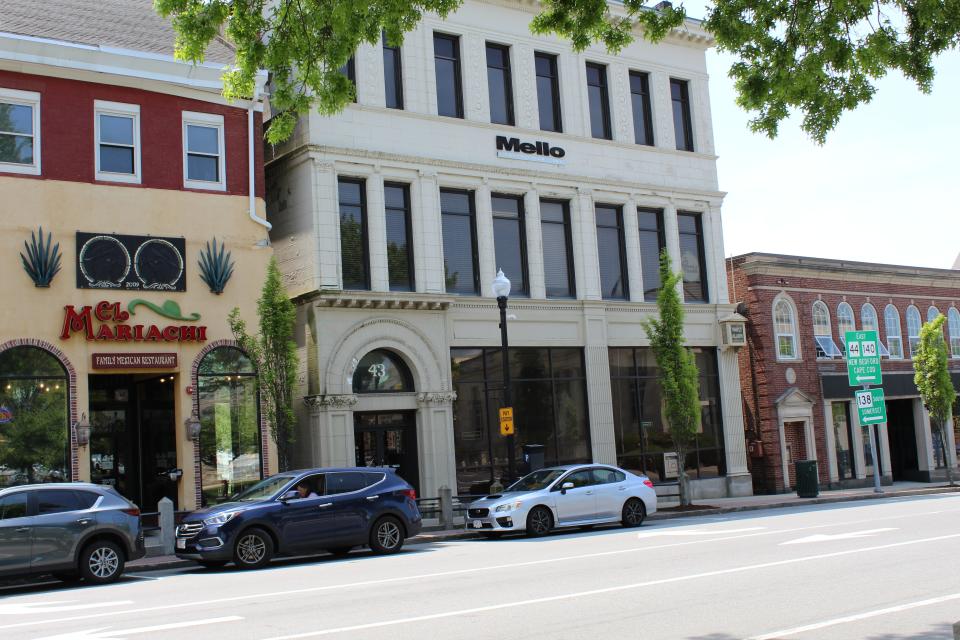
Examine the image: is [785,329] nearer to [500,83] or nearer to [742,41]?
[500,83]

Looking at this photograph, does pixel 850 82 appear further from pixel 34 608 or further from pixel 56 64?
pixel 56 64

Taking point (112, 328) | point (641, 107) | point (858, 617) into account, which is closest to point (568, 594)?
point (858, 617)

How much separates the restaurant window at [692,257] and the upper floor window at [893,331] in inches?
354

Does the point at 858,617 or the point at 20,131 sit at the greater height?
the point at 20,131

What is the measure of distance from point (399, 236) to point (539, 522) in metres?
9.13

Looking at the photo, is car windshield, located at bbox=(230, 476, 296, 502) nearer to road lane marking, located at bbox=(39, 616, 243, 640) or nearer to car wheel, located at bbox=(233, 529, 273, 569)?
car wheel, located at bbox=(233, 529, 273, 569)

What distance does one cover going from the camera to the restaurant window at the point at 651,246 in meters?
30.6

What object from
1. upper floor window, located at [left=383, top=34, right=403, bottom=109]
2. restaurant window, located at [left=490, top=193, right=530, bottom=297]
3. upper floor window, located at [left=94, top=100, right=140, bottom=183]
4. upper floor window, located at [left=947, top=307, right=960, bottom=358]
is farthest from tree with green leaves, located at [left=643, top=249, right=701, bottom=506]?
upper floor window, located at [left=947, top=307, right=960, bottom=358]

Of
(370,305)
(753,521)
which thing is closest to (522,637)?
(753,521)

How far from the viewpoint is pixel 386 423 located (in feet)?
83.8

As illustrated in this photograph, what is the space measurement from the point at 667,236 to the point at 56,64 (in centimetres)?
1759

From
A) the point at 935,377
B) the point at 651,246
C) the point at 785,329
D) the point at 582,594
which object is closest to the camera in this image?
the point at 582,594

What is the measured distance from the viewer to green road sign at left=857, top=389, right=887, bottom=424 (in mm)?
31359

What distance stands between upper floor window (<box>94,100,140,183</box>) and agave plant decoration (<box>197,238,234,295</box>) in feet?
6.93
